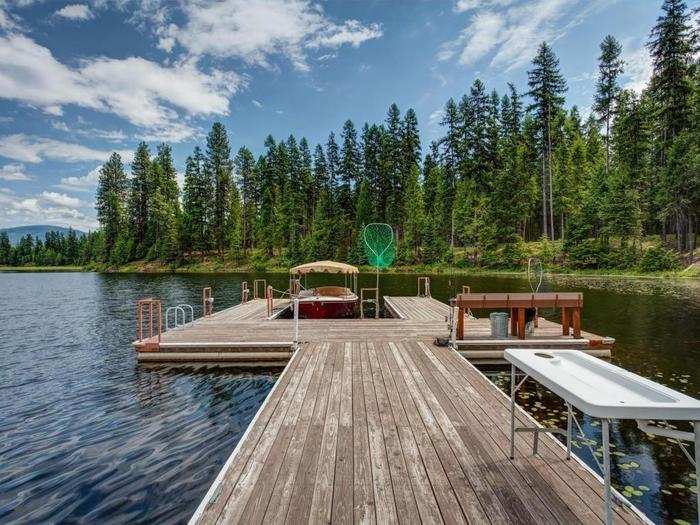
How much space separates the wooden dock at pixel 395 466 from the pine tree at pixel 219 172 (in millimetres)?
63233

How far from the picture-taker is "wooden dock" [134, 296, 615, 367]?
10.6 metres

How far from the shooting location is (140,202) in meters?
70.2

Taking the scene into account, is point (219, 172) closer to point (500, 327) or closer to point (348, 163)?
point (348, 163)

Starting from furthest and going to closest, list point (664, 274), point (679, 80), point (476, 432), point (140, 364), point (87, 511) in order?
point (679, 80)
point (664, 274)
point (140, 364)
point (476, 432)
point (87, 511)

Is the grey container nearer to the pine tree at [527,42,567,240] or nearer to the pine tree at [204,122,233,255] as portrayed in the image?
the pine tree at [527,42,567,240]

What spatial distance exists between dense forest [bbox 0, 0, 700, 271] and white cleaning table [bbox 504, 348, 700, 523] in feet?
141

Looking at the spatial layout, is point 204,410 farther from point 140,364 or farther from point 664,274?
point 664,274

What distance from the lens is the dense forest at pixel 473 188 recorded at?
3797 centimetres

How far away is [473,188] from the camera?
51.2m

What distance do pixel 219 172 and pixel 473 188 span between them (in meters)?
46.0

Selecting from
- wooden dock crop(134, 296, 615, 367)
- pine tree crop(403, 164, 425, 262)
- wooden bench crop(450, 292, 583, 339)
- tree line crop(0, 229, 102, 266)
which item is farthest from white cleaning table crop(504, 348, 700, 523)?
tree line crop(0, 229, 102, 266)

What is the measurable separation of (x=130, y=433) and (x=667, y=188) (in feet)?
158

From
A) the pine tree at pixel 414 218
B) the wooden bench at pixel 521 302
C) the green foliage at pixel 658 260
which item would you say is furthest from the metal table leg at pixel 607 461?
the pine tree at pixel 414 218

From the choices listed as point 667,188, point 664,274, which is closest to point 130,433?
point 664,274
